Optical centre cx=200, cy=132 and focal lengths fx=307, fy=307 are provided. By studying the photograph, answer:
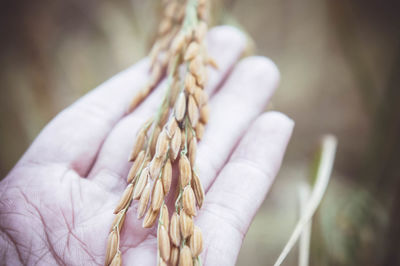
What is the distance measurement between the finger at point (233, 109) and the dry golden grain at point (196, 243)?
0.24m

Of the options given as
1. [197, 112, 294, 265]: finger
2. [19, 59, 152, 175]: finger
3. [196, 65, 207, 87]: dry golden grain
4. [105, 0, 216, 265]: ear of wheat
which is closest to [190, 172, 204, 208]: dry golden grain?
[105, 0, 216, 265]: ear of wheat

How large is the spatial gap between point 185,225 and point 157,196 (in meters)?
0.10

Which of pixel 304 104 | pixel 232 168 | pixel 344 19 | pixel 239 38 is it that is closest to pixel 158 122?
pixel 232 168

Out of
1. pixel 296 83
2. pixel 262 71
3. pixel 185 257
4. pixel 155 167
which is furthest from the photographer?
pixel 296 83

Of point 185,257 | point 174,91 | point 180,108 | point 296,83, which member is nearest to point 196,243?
point 185,257

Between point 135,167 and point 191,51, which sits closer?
point 135,167

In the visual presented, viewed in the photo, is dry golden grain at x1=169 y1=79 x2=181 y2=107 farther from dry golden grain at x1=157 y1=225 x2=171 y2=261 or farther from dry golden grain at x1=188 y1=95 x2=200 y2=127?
dry golden grain at x1=157 y1=225 x2=171 y2=261

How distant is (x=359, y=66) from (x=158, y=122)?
1.14m

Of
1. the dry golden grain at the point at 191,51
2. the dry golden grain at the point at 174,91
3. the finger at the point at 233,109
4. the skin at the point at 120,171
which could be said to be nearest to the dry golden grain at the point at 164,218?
the skin at the point at 120,171

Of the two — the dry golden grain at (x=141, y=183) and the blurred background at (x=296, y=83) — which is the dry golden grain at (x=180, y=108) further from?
the blurred background at (x=296, y=83)

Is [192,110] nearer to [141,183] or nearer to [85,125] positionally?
[141,183]

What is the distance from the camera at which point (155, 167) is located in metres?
0.81

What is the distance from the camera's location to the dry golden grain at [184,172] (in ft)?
2.59

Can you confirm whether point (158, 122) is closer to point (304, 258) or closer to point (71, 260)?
point (71, 260)
